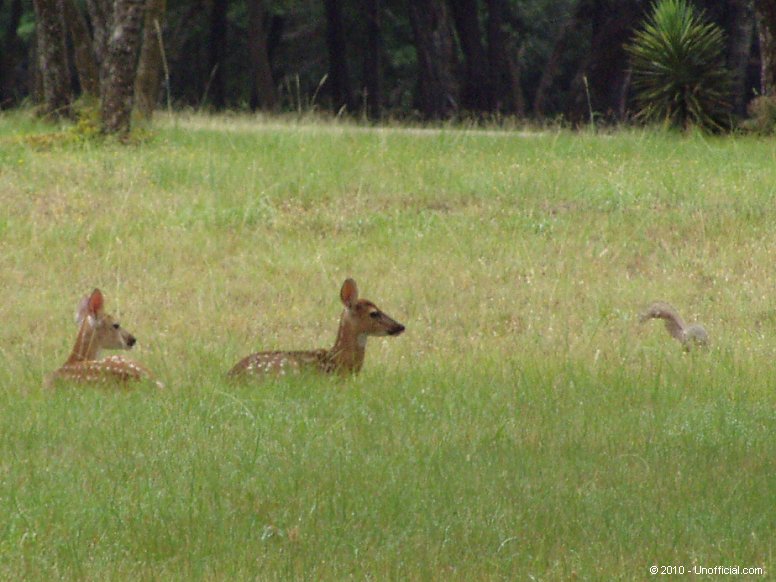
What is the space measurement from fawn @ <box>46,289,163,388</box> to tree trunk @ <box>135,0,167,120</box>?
43.7ft

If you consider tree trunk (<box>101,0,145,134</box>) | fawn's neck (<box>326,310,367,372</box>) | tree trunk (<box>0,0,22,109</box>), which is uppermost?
tree trunk (<box>101,0,145,134</box>)

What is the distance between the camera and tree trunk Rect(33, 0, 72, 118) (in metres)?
24.5

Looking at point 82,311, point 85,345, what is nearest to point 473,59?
point 82,311

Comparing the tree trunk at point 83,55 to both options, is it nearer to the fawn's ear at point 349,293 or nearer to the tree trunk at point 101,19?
the tree trunk at point 101,19

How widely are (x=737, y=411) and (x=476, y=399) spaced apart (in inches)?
64.9

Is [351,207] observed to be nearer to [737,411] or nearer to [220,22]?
[737,411]

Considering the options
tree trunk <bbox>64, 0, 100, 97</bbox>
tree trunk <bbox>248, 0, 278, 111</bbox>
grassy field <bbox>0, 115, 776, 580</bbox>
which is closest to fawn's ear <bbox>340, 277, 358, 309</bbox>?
grassy field <bbox>0, 115, 776, 580</bbox>

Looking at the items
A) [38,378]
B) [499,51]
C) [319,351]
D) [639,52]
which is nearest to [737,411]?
[319,351]

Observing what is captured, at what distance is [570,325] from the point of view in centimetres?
1260

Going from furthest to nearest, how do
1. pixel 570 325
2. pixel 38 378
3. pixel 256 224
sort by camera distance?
pixel 256 224, pixel 570 325, pixel 38 378

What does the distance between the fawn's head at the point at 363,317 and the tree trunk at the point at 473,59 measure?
28.2 meters

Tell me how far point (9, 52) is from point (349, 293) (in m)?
38.5

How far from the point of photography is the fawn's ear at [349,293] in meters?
10.2

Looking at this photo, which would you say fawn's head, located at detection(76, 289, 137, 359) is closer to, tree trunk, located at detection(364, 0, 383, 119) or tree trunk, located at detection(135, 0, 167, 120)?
tree trunk, located at detection(135, 0, 167, 120)
